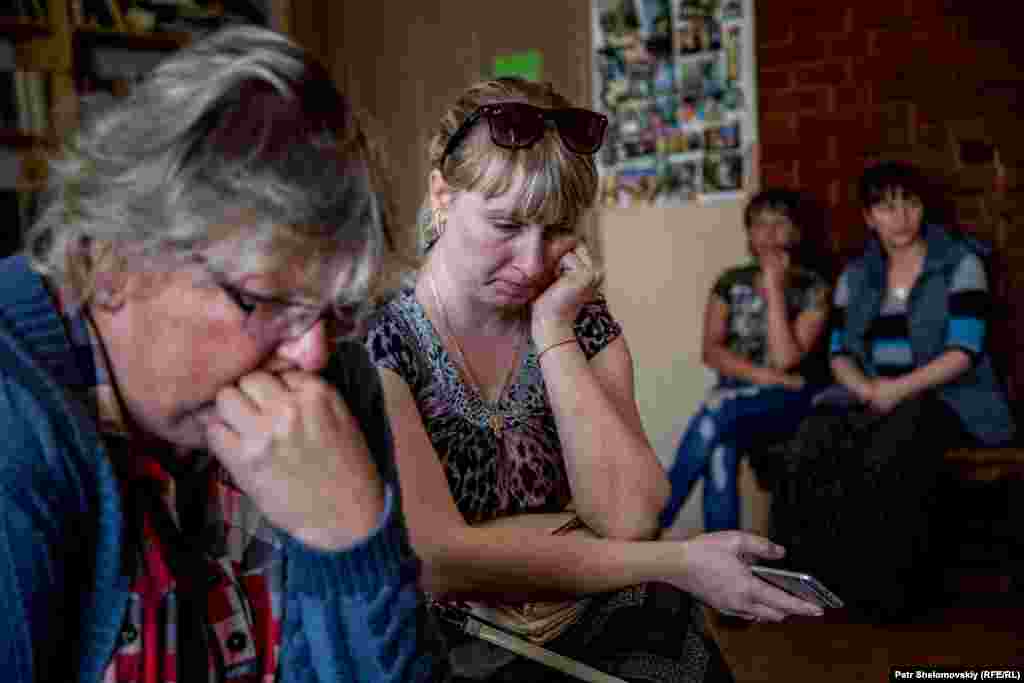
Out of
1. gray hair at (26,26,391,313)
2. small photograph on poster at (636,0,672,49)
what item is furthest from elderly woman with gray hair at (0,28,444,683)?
small photograph on poster at (636,0,672,49)

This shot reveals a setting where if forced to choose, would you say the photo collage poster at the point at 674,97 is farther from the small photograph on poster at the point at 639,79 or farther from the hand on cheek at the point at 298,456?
the hand on cheek at the point at 298,456

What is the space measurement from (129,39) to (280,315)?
3.84 meters

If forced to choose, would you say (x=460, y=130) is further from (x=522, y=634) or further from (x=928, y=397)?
(x=928, y=397)

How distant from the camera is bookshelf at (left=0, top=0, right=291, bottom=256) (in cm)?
368

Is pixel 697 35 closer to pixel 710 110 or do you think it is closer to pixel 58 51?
pixel 710 110

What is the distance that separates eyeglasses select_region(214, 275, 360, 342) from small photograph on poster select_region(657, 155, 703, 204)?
343 centimetres

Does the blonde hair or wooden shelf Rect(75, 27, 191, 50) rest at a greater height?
wooden shelf Rect(75, 27, 191, 50)

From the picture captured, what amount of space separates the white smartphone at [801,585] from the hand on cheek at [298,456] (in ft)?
1.68

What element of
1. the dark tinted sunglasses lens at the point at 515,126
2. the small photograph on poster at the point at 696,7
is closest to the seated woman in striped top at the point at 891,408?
the small photograph on poster at the point at 696,7

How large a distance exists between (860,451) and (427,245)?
81.8 inches

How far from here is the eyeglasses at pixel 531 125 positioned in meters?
1.31

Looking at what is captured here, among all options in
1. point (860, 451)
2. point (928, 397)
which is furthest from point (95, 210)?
point (928, 397)

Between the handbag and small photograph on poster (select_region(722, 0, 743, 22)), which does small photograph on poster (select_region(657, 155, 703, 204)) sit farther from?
the handbag

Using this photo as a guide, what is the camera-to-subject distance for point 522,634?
3.95 feet
